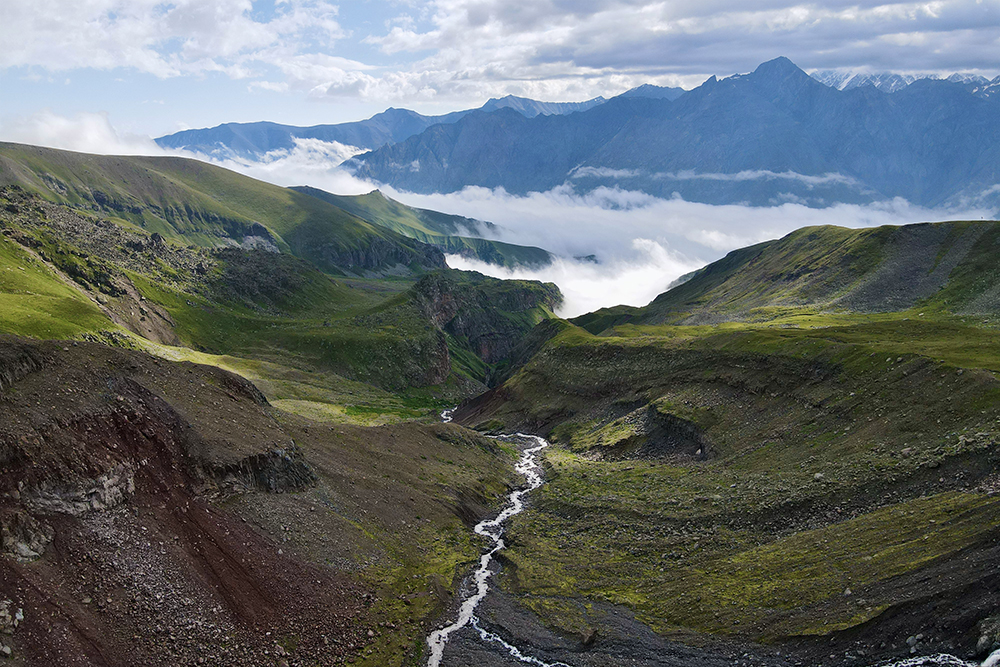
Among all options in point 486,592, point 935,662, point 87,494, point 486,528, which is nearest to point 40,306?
point 486,528

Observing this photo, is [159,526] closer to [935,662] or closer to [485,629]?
[485,629]

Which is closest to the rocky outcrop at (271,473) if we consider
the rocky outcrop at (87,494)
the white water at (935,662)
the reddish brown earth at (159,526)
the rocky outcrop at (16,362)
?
the reddish brown earth at (159,526)

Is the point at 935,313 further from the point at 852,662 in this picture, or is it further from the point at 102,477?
the point at 102,477

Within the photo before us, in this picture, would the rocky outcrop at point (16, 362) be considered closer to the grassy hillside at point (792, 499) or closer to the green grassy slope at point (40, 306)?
the grassy hillside at point (792, 499)

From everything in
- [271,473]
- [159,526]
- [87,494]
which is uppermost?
[87,494]

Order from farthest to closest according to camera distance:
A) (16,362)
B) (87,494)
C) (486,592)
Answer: (486,592), (16,362), (87,494)

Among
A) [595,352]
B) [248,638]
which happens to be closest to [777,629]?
[248,638]

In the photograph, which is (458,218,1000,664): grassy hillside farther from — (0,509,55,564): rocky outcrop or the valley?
(0,509,55,564): rocky outcrop
